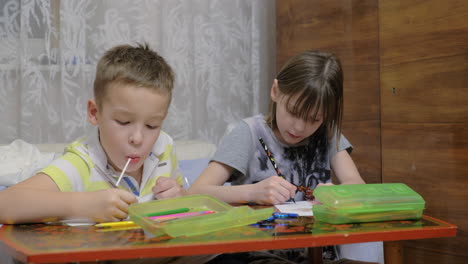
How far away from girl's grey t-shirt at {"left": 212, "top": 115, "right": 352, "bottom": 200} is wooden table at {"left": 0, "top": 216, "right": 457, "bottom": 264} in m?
0.45

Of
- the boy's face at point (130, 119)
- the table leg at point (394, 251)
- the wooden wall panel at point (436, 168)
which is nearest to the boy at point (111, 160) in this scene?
the boy's face at point (130, 119)

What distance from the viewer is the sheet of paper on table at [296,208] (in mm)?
925

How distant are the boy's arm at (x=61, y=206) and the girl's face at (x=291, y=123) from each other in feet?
1.58

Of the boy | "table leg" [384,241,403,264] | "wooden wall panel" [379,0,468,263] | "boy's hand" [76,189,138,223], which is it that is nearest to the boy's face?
the boy

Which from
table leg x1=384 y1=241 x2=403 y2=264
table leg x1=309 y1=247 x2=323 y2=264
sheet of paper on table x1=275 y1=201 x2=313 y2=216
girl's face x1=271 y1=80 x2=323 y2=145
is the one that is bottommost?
table leg x1=309 y1=247 x2=323 y2=264

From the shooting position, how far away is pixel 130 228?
2.48 feet

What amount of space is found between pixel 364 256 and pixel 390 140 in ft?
1.42

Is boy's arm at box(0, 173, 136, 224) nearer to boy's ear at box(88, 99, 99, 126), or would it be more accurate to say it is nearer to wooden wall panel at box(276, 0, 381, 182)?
boy's ear at box(88, 99, 99, 126)

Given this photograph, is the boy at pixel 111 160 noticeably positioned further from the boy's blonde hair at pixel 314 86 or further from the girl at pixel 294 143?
the boy's blonde hair at pixel 314 86

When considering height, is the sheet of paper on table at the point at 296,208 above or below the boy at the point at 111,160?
below

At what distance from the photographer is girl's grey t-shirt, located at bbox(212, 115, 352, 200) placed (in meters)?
1.27

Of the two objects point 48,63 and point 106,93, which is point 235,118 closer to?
point 48,63

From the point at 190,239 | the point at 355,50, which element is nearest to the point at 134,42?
the point at 355,50

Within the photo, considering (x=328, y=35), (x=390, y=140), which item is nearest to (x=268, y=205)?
(x=390, y=140)
